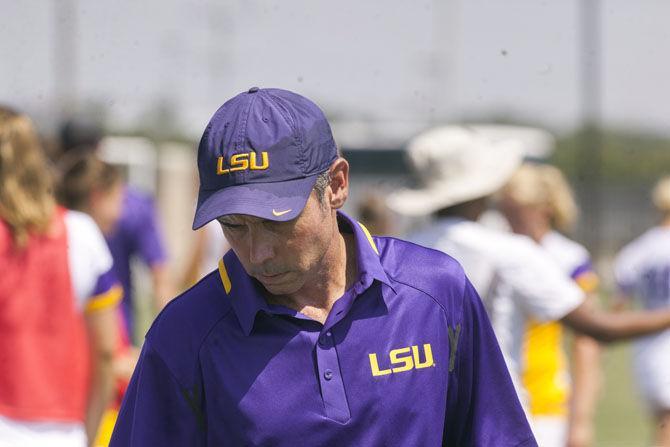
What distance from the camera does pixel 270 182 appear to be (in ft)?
8.09

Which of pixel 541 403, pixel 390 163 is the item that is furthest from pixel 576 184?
pixel 541 403

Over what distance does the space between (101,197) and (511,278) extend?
276 centimetres

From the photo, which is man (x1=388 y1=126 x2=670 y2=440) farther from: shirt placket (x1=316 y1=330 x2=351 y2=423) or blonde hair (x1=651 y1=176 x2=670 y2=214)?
blonde hair (x1=651 y1=176 x2=670 y2=214)

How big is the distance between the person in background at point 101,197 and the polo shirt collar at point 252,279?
2485mm

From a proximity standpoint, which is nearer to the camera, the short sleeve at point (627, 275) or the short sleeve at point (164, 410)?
the short sleeve at point (164, 410)

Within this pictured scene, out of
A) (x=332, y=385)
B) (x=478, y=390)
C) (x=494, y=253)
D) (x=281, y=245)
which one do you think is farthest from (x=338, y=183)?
(x=494, y=253)

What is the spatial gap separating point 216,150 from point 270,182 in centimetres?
13

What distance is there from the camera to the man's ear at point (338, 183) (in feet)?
8.61

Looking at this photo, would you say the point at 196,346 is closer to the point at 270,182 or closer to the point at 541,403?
the point at 270,182

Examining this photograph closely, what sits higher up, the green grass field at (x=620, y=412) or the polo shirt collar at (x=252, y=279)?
the polo shirt collar at (x=252, y=279)

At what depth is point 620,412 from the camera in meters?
12.4

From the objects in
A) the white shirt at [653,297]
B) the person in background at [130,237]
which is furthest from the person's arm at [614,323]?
the white shirt at [653,297]

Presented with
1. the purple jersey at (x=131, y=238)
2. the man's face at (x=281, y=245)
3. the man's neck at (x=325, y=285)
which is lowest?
the purple jersey at (x=131, y=238)

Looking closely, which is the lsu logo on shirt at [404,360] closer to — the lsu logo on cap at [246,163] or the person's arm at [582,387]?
the lsu logo on cap at [246,163]
